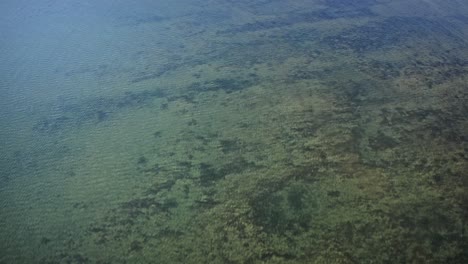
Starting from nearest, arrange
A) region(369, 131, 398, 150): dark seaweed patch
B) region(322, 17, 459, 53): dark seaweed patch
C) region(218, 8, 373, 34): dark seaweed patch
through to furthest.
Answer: region(369, 131, 398, 150): dark seaweed patch
region(322, 17, 459, 53): dark seaweed patch
region(218, 8, 373, 34): dark seaweed patch

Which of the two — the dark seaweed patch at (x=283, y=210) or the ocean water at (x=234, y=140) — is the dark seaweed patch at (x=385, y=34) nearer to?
the ocean water at (x=234, y=140)

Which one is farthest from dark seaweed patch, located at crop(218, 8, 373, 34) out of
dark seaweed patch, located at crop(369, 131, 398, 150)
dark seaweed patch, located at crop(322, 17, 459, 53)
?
dark seaweed patch, located at crop(369, 131, 398, 150)

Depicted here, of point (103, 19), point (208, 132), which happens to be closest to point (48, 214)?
point (208, 132)

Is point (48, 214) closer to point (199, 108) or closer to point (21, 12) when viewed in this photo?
point (199, 108)

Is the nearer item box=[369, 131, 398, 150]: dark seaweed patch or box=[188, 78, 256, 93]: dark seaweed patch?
box=[369, 131, 398, 150]: dark seaweed patch

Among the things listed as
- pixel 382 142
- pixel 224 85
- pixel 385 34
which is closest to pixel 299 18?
pixel 385 34

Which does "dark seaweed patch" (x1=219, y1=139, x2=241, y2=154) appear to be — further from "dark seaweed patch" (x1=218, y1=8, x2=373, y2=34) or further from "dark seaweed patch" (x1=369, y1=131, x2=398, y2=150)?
"dark seaweed patch" (x1=218, y1=8, x2=373, y2=34)

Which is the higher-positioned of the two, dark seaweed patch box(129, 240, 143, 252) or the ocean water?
the ocean water

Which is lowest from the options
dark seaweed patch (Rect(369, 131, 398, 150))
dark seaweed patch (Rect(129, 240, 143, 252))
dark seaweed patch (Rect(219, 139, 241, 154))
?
dark seaweed patch (Rect(129, 240, 143, 252))
